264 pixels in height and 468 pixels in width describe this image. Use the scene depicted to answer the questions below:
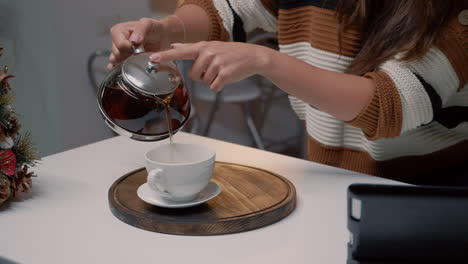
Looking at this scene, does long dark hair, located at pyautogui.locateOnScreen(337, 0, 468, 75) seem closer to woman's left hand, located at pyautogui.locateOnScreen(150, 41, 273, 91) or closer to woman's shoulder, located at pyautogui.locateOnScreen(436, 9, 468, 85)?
woman's shoulder, located at pyautogui.locateOnScreen(436, 9, 468, 85)

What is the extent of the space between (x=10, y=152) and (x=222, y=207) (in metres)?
0.36

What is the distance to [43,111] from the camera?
8.13 ft

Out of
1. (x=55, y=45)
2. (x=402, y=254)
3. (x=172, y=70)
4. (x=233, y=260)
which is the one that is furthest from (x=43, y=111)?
(x=402, y=254)

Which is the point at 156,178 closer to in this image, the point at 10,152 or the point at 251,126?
the point at 10,152

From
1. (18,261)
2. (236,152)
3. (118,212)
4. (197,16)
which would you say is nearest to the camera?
(18,261)

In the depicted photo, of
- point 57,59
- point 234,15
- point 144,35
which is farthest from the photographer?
point 57,59

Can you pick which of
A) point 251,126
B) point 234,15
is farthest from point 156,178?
point 251,126

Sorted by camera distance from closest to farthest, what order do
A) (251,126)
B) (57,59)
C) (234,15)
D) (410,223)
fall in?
(410,223) < (234,15) < (57,59) < (251,126)

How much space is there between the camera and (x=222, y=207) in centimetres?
92

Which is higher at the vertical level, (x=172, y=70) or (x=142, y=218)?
(x=172, y=70)

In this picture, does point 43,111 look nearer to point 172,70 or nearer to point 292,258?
point 172,70

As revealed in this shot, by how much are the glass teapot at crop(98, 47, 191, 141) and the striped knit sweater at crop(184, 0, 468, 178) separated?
1.21 ft

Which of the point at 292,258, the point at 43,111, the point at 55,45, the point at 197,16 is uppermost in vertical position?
the point at 197,16

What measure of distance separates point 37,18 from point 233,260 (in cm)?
192
